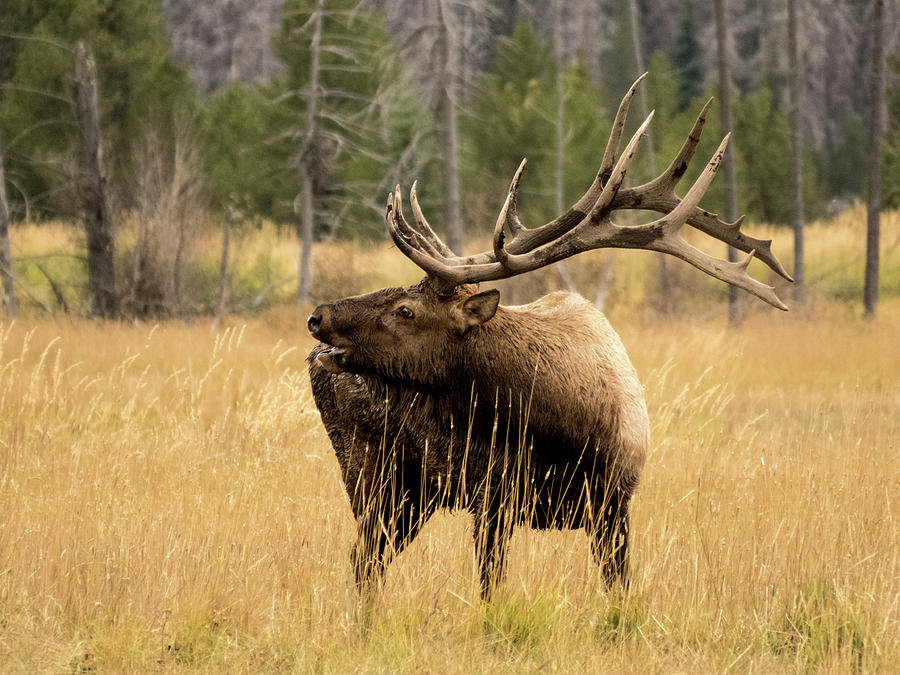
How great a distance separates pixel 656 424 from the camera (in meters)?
8.38

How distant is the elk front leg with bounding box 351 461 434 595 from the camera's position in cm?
479

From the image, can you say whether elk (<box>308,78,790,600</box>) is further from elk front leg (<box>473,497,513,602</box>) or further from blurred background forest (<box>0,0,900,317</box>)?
blurred background forest (<box>0,0,900,317</box>)

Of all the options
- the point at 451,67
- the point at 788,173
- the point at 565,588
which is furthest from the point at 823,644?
the point at 788,173

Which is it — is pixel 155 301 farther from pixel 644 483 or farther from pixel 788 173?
pixel 788 173

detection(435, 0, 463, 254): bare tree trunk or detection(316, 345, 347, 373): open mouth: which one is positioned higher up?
detection(435, 0, 463, 254): bare tree trunk

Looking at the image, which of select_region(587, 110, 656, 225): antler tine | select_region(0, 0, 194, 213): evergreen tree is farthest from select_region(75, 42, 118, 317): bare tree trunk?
select_region(587, 110, 656, 225): antler tine

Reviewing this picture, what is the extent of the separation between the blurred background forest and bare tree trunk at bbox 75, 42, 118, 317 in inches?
1.2

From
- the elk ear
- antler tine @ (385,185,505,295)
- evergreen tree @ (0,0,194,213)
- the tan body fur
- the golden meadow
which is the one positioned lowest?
the golden meadow

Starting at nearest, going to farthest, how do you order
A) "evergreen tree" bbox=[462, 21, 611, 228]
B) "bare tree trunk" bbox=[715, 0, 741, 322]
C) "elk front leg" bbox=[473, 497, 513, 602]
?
→ "elk front leg" bbox=[473, 497, 513, 602] < "bare tree trunk" bbox=[715, 0, 741, 322] < "evergreen tree" bbox=[462, 21, 611, 228]

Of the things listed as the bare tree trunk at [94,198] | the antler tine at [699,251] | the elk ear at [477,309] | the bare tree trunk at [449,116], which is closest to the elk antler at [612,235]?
the antler tine at [699,251]

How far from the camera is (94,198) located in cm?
1543

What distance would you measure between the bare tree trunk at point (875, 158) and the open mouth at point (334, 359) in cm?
1556

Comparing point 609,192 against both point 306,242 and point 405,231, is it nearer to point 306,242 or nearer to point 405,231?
point 405,231

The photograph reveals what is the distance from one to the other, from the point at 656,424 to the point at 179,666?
5248 mm
